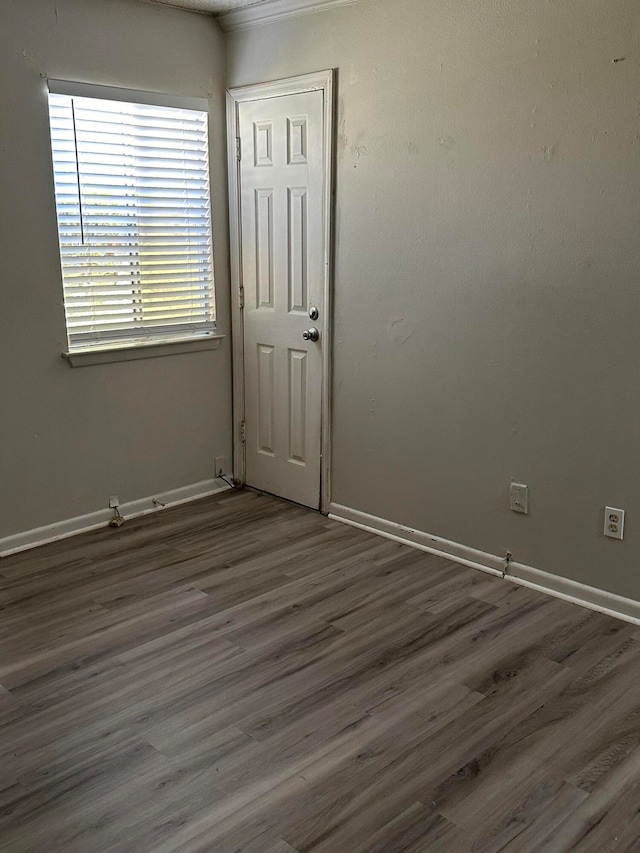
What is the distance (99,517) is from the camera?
13.5 feet

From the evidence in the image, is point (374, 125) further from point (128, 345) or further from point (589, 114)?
point (128, 345)

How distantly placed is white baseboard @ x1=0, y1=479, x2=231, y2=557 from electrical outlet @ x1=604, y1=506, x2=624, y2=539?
2288mm

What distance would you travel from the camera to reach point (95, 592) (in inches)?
134

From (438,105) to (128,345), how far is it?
1903mm

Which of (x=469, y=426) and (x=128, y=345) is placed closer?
(x=469, y=426)

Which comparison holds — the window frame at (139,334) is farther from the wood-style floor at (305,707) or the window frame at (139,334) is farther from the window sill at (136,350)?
the wood-style floor at (305,707)

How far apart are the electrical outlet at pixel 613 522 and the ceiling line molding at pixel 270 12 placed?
8.17ft

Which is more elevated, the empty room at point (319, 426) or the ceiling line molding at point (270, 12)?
the ceiling line molding at point (270, 12)

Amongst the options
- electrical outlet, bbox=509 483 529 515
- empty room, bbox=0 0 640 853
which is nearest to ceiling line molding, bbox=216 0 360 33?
empty room, bbox=0 0 640 853

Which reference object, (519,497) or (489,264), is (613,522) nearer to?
(519,497)

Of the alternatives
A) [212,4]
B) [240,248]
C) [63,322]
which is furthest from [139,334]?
[212,4]

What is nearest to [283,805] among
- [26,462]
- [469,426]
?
[469,426]

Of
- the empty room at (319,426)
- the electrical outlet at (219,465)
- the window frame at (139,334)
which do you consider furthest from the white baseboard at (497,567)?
the window frame at (139,334)

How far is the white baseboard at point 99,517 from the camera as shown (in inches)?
150
